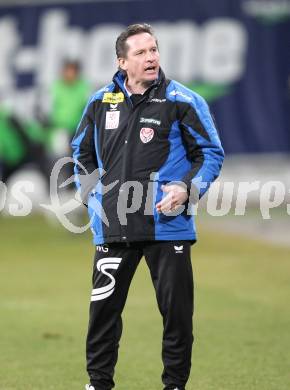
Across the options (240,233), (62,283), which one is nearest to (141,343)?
(62,283)

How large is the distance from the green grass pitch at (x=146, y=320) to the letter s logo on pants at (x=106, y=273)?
1.05 metres

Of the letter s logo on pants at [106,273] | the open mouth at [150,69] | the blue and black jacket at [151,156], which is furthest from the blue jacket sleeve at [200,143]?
the letter s logo on pants at [106,273]

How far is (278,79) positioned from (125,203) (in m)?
16.3

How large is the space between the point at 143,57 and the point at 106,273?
1.30 metres

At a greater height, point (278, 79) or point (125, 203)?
point (125, 203)

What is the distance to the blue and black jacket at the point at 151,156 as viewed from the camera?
6.41 metres

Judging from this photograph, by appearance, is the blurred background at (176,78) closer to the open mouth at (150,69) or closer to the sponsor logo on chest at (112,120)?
the sponsor logo on chest at (112,120)

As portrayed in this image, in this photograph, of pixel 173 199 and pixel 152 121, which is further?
pixel 152 121

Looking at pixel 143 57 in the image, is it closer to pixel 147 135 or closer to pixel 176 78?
pixel 147 135

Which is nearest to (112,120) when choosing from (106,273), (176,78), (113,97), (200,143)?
(113,97)

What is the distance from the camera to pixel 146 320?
9.97m

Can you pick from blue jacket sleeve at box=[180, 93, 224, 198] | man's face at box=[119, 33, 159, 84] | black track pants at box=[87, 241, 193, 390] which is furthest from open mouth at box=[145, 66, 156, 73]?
black track pants at box=[87, 241, 193, 390]

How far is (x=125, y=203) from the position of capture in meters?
6.50

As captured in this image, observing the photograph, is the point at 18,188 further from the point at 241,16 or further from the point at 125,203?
the point at 125,203
